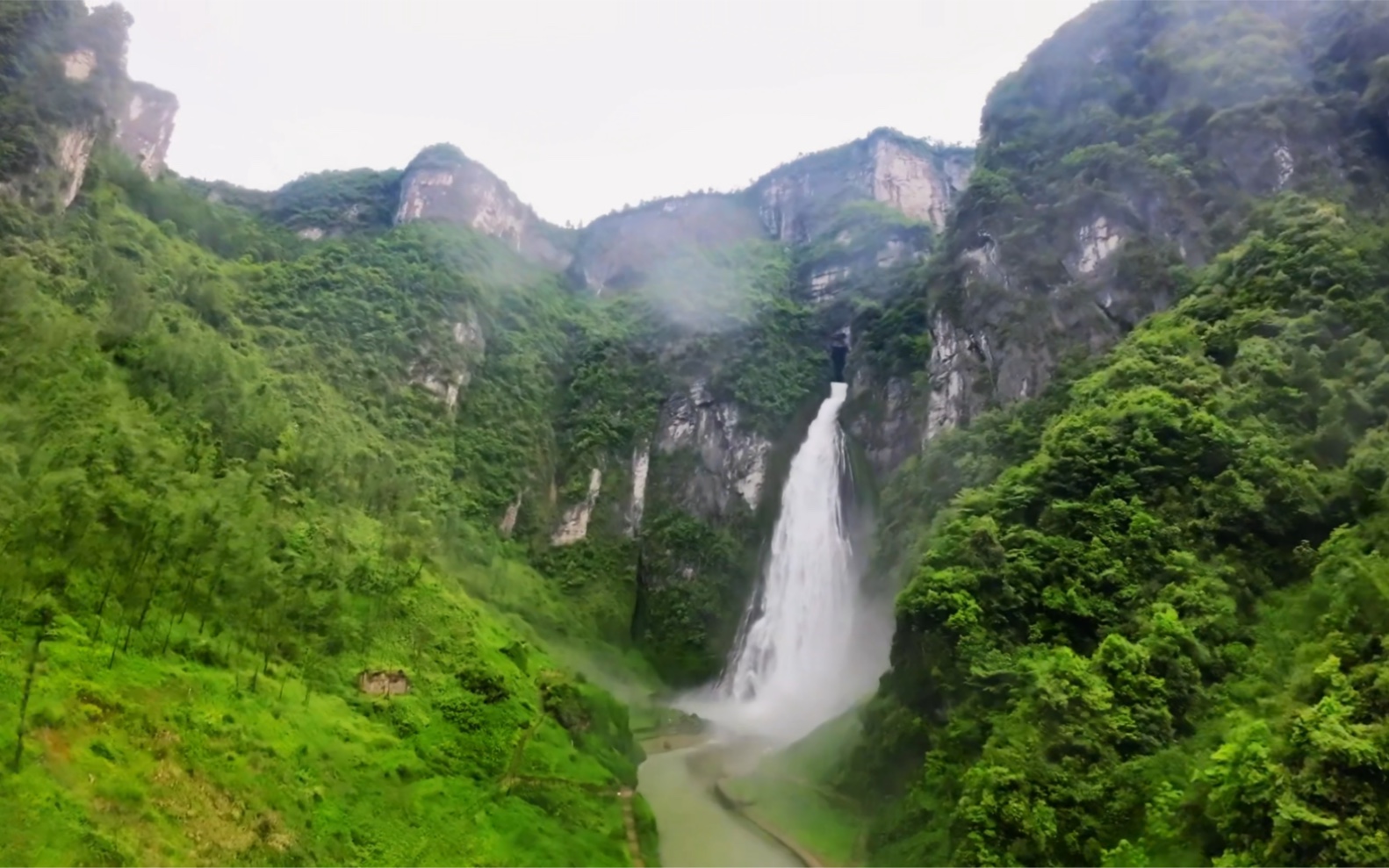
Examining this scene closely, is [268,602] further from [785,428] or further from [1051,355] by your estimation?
[785,428]

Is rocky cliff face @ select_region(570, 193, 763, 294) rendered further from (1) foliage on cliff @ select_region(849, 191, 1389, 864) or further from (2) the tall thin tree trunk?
(2) the tall thin tree trunk

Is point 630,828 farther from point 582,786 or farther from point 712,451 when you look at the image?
point 712,451

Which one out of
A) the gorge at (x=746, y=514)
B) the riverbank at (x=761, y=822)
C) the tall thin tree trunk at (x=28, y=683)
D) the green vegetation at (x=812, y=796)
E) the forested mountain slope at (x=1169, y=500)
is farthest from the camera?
the green vegetation at (x=812, y=796)

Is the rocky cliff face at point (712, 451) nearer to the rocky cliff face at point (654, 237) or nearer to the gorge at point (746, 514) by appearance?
the gorge at point (746, 514)

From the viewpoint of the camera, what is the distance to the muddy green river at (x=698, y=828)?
59.9ft

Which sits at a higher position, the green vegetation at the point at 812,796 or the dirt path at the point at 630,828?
the green vegetation at the point at 812,796

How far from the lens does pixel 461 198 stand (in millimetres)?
72062

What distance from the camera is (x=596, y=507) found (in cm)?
4897

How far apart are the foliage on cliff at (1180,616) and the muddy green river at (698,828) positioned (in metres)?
2.71

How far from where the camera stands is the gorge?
13.9 m

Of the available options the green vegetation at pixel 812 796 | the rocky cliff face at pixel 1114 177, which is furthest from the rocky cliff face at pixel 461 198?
the green vegetation at pixel 812 796

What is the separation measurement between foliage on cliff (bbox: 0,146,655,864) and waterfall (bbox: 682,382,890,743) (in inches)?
313

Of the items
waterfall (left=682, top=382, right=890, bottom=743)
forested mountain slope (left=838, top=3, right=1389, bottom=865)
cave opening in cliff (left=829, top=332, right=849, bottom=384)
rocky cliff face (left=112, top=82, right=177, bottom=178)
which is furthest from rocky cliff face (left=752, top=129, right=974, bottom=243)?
rocky cliff face (left=112, top=82, right=177, bottom=178)

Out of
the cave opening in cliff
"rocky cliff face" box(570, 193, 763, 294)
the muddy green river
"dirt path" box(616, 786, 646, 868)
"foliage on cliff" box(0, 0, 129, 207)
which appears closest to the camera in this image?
"dirt path" box(616, 786, 646, 868)
